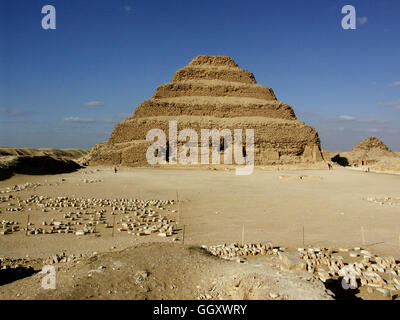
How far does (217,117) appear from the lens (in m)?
43.2

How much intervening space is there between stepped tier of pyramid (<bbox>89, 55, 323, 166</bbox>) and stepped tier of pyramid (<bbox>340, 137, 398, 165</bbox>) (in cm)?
1758

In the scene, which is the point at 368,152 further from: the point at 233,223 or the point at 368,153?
the point at 233,223

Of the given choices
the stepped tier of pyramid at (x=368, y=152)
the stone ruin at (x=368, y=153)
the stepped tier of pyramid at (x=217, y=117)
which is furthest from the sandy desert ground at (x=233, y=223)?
the stepped tier of pyramid at (x=368, y=152)

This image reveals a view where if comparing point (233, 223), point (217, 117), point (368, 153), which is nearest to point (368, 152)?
point (368, 153)

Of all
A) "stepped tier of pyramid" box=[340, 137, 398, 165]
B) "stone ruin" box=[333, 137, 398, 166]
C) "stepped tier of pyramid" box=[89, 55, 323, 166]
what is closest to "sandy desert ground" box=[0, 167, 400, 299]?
"stepped tier of pyramid" box=[89, 55, 323, 166]

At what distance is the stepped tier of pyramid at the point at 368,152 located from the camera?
5597 centimetres

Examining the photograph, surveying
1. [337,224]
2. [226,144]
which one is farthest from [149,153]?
[337,224]

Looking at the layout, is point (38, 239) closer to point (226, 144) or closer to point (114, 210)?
point (114, 210)

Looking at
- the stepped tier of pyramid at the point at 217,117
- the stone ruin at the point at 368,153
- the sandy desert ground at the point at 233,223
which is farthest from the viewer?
the stone ruin at the point at 368,153

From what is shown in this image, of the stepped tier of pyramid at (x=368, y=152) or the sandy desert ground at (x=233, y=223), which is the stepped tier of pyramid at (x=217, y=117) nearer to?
the stepped tier of pyramid at (x=368, y=152)

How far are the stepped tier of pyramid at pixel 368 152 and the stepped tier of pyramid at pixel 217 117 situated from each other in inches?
692
